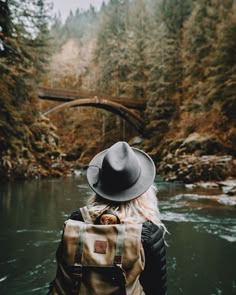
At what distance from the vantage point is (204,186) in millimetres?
13461

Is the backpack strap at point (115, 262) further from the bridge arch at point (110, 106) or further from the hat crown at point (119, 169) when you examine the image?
the bridge arch at point (110, 106)

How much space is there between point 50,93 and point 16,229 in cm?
2183

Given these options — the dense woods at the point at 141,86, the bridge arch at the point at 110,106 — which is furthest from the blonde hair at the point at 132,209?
the bridge arch at the point at 110,106

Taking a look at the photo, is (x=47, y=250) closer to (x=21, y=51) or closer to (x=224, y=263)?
(x=224, y=263)

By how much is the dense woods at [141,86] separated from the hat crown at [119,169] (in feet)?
30.1

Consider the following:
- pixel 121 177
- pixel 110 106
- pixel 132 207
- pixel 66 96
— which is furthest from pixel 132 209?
pixel 110 106

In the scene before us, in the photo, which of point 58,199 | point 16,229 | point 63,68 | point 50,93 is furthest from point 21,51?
point 63,68

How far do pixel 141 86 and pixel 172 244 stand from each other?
29.7 m

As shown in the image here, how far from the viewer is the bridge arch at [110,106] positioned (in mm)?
27328

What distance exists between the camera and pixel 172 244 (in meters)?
5.29

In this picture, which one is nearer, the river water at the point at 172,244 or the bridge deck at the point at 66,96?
the river water at the point at 172,244

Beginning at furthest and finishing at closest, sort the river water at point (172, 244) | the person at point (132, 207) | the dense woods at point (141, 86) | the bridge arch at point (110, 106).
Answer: the bridge arch at point (110, 106) < the dense woods at point (141, 86) < the river water at point (172, 244) < the person at point (132, 207)

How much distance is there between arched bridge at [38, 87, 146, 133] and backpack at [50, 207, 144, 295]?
24214 millimetres

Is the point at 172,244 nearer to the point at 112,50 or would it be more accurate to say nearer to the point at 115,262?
the point at 115,262
